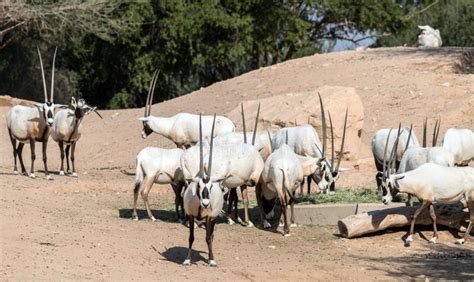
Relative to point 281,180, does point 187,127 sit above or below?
above

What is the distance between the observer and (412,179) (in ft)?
45.8

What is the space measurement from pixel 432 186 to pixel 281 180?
7.04 feet

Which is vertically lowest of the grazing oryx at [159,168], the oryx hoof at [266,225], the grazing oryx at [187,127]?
the oryx hoof at [266,225]

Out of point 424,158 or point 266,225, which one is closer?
point 266,225

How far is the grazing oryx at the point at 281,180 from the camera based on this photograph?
1468cm

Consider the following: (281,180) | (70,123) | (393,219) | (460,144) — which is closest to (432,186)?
(393,219)

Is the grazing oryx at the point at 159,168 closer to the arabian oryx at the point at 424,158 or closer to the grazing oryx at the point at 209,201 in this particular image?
the grazing oryx at the point at 209,201

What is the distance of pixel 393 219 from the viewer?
14258 mm

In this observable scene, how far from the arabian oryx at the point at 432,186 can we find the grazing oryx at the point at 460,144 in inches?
141

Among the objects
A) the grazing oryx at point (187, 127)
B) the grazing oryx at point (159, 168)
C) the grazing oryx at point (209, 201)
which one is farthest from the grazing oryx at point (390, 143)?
the grazing oryx at point (209, 201)

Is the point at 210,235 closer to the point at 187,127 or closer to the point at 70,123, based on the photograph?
the point at 187,127

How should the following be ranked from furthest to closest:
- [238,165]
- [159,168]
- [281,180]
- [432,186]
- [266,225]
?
[266,225] < [159,168] < [238,165] < [281,180] < [432,186]

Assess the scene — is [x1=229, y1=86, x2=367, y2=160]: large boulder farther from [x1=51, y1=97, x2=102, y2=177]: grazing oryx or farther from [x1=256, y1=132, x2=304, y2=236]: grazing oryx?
[x1=256, y1=132, x2=304, y2=236]: grazing oryx

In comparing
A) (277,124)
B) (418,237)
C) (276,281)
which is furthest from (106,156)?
(276,281)
